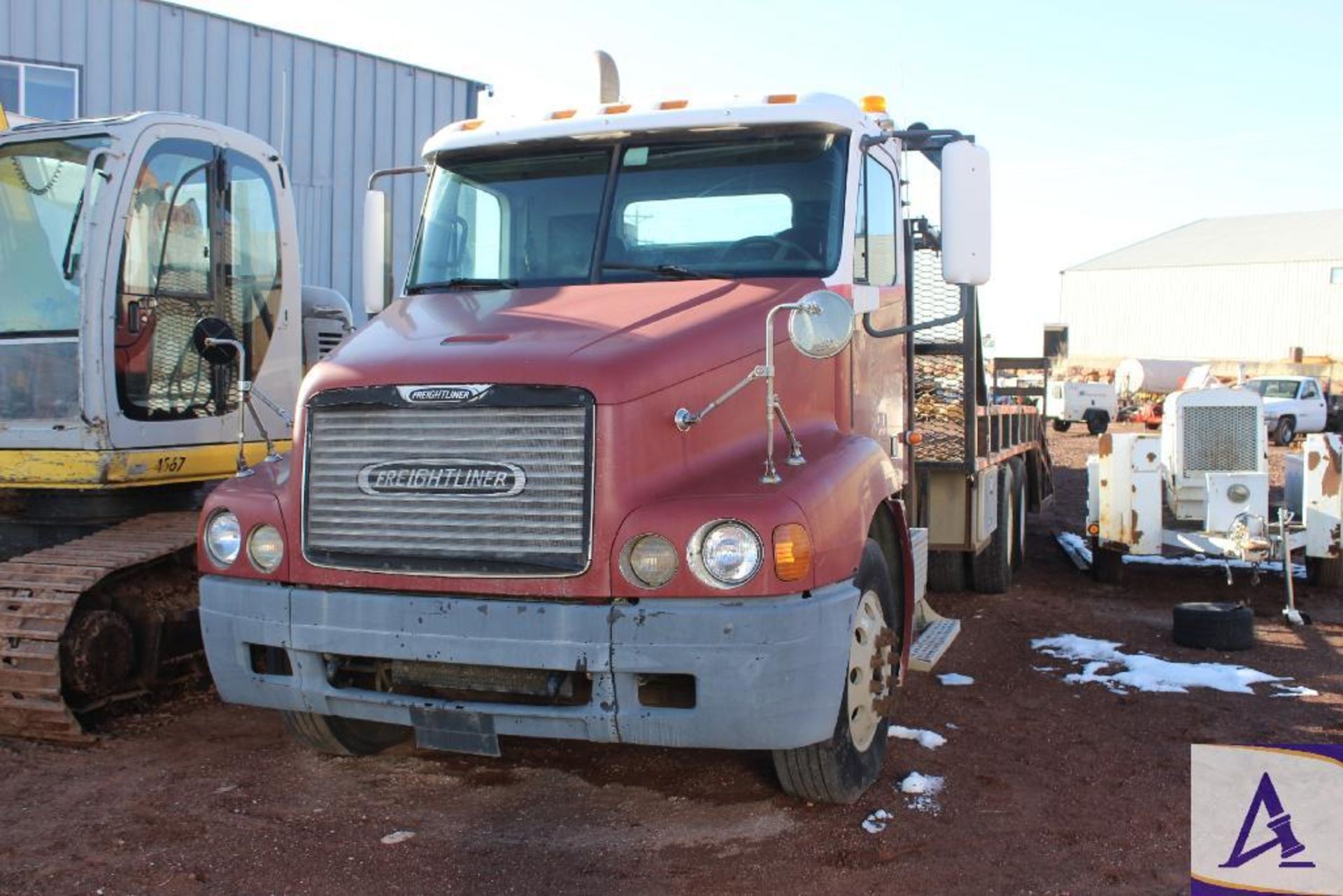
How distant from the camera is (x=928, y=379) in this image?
919cm

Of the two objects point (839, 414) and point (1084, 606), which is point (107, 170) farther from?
point (1084, 606)

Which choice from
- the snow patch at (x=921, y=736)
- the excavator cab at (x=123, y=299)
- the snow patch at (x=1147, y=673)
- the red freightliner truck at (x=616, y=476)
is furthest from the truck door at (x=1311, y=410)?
the excavator cab at (x=123, y=299)

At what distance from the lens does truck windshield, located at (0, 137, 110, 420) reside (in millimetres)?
6418

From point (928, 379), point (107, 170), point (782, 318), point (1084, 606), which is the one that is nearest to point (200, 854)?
point (782, 318)

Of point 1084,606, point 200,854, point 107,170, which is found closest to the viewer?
point 200,854

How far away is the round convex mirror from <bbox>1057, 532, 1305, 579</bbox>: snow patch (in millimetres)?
6509

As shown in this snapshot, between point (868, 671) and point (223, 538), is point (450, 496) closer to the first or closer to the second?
point (223, 538)

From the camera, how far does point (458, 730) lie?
176 inches

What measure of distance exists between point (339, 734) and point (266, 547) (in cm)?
114

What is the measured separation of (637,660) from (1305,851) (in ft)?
7.20

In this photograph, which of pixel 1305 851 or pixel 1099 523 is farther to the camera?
pixel 1099 523

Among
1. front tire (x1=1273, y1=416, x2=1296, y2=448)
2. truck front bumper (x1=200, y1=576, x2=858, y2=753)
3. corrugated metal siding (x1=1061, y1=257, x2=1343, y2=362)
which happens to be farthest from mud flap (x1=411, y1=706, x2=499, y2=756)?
corrugated metal siding (x1=1061, y1=257, x2=1343, y2=362)

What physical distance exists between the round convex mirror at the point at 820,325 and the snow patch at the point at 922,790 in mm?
1886

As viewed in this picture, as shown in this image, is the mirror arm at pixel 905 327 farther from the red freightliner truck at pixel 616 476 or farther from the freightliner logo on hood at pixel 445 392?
the freightliner logo on hood at pixel 445 392
